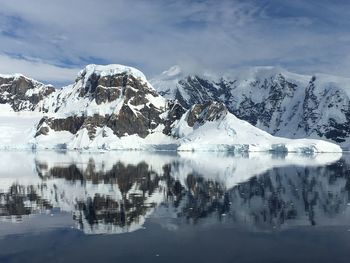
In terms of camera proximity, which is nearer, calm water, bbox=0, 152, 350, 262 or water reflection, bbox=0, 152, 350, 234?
calm water, bbox=0, 152, 350, 262

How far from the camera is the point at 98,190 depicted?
226 feet

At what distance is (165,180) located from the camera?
3255 inches

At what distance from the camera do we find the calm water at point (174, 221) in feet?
117

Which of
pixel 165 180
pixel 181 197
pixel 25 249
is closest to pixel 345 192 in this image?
pixel 181 197

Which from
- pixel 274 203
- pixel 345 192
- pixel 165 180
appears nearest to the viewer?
pixel 274 203

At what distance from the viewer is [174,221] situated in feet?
154

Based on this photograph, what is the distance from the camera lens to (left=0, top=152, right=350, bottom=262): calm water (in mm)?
35531

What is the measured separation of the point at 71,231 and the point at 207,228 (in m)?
12.3

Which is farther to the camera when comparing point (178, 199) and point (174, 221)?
point (178, 199)

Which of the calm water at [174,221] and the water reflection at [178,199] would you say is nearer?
the calm water at [174,221]

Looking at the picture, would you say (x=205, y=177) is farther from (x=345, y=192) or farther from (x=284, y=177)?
(x=345, y=192)

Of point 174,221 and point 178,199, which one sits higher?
point 178,199

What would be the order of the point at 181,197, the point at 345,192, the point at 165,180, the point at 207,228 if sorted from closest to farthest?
the point at 207,228 < the point at 181,197 < the point at 345,192 < the point at 165,180

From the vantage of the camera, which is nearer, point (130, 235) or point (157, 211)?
point (130, 235)
